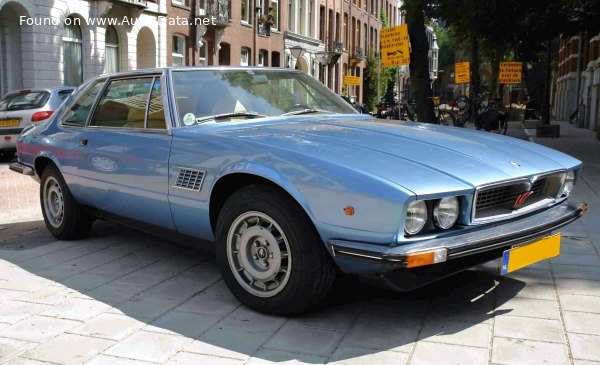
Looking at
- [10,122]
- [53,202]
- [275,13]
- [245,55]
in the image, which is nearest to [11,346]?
[53,202]

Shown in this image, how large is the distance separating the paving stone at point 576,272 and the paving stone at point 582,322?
833 mm

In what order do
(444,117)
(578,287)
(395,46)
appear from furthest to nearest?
1. (444,117)
2. (395,46)
3. (578,287)

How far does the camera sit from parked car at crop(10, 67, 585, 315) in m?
3.10

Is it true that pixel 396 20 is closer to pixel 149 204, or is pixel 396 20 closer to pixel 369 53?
pixel 369 53

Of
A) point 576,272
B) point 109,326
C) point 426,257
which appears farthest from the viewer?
point 576,272

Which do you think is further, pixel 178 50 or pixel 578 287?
pixel 178 50

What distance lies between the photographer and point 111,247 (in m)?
5.41

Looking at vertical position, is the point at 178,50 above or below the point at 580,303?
above

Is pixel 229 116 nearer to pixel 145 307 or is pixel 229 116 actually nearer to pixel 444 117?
pixel 145 307

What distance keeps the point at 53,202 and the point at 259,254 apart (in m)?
2.88

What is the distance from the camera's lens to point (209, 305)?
3920mm

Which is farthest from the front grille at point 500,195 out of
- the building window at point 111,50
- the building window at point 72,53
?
the building window at point 111,50

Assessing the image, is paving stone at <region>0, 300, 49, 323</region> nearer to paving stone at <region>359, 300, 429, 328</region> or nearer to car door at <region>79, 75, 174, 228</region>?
car door at <region>79, 75, 174, 228</region>

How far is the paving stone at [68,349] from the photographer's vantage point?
3141 mm
